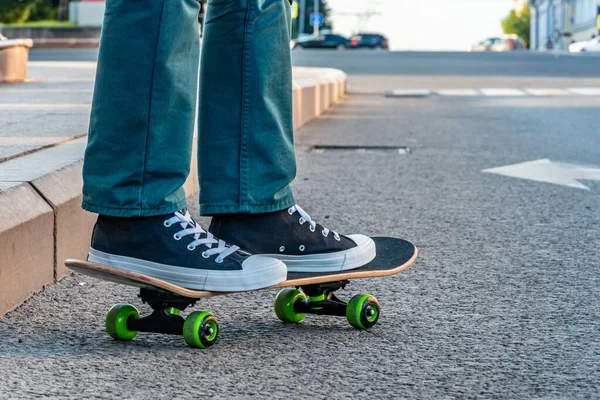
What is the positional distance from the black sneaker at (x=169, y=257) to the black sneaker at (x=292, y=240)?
0.38 ft

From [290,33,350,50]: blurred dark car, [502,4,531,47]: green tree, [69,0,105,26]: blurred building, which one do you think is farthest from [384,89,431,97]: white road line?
[502,4,531,47]: green tree

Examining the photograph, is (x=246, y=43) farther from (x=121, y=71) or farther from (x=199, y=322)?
(x=199, y=322)

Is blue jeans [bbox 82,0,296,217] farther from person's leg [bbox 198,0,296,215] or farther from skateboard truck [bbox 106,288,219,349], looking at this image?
skateboard truck [bbox 106,288,219,349]

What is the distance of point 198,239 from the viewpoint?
2.20m

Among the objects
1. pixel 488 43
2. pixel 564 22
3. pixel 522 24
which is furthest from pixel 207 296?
pixel 522 24

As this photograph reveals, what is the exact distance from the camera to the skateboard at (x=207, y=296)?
209cm

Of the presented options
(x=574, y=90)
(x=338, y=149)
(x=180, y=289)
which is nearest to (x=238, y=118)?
(x=180, y=289)

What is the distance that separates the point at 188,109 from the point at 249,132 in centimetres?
15

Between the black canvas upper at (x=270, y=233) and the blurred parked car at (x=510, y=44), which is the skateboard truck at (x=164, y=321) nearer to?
the black canvas upper at (x=270, y=233)

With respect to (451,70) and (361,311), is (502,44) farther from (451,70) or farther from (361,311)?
(361,311)

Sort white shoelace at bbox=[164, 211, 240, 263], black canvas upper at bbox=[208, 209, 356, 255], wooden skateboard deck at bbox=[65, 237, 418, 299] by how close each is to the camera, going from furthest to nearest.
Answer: black canvas upper at bbox=[208, 209, 356, 255] → white shoelace at bbox=[164, 211, 240, 263] → wooden skateboard deck at bbox=[65, 237, 418, 299]

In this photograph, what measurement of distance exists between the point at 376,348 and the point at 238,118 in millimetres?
580

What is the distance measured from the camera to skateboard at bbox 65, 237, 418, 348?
2.09 meters

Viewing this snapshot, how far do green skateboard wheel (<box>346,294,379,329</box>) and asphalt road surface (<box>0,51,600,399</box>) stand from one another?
3 centimetres
